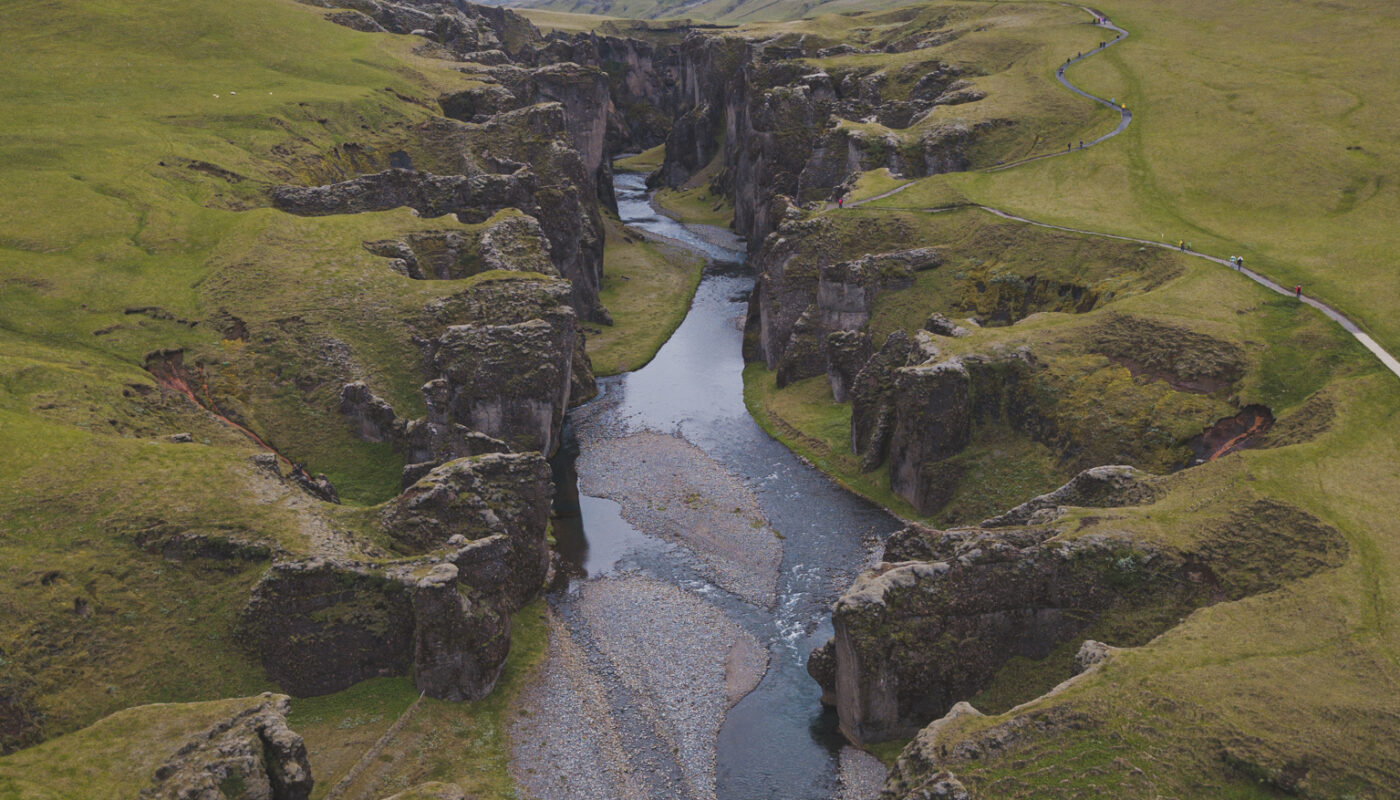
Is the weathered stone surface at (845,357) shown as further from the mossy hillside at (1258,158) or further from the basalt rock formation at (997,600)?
the basalt rock formation at (997,600)

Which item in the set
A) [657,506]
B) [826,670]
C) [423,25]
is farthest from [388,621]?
[423,25]

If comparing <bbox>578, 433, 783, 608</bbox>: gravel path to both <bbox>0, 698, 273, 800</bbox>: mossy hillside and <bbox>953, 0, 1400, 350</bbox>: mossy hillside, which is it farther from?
<bbox>953, 0, 1400, 350</bbox>: mossy hillside

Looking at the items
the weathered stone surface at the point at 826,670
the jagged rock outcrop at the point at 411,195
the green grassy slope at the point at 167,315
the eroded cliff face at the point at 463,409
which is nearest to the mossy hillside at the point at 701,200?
the eroded cliff face at the point at 463,409

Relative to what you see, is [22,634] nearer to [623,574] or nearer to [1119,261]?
[623,574]

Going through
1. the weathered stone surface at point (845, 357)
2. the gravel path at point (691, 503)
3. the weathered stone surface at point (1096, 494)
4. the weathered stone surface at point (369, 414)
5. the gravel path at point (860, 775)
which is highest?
the weathered stone surface at point (1096, 494)

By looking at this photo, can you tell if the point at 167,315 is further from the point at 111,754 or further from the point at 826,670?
the point at 826,670

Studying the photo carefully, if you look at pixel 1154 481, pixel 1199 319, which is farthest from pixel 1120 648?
pixel 1199 319
